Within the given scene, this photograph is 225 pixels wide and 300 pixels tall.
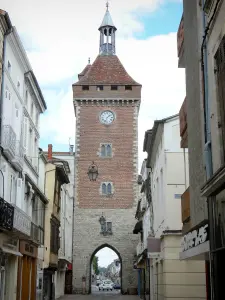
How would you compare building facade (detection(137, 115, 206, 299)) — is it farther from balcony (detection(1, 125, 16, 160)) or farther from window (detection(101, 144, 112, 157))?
window (detection(101, 144, 112, 157))

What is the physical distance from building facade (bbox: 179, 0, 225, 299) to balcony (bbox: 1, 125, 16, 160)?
8.01 meters

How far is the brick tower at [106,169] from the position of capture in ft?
175

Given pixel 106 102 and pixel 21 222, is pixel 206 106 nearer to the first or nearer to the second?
pixel 21 222

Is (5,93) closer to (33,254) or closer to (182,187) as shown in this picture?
(182,187)

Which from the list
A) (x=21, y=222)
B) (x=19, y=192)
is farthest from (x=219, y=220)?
(x=19, y=192)

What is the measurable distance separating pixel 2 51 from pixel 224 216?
12822mm

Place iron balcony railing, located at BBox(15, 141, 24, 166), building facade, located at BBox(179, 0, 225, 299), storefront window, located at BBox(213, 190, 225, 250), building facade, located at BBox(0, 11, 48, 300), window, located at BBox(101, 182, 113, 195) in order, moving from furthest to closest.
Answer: window, located at BBox(101, 182, 113, 195)
iron balcony railing, located at BBox(15, 141, 24, 166)
building facade, located at BBox(0, 11, 48, 300)
building facade, located at BBox(179, 0, 225, 299)
storefront window, located at BBox(213, 190, 225, 250)

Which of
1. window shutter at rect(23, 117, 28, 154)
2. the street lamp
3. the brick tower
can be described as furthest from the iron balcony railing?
the street lamp

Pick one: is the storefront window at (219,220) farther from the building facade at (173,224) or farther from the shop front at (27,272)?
the shop front at (27,272)

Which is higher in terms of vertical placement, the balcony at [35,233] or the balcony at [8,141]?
the balcony at [8,141]

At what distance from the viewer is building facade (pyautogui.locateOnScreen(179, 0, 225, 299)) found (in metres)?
9.07

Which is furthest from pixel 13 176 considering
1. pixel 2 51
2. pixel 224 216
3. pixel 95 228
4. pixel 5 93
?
pixel 95 228

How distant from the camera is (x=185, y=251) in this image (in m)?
11.8

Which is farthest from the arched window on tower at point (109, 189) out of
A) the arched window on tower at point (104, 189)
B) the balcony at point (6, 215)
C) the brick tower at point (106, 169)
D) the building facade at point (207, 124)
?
the building facade at point (207, 124)
